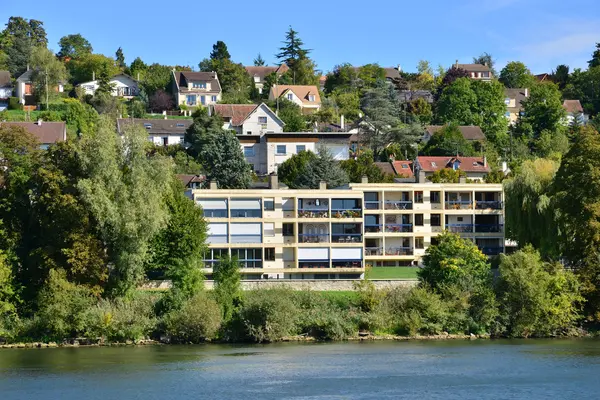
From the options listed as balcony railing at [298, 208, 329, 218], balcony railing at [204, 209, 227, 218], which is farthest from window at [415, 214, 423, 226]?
balcony railing at [204, 209, 227, 218]

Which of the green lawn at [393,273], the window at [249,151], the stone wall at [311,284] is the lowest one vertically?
the stone wall at [311,284]

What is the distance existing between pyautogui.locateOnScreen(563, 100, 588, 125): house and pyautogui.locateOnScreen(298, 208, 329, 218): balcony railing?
62.4 meters

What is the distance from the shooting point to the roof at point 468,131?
110m

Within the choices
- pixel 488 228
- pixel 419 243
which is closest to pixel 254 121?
pixel 419 243

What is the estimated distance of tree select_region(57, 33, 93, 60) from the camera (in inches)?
5837

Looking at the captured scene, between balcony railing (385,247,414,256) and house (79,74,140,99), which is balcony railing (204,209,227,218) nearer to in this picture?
balcony railing (385,247,414,256)

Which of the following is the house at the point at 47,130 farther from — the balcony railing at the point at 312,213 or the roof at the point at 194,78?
the balcony railing at the point at 312,213

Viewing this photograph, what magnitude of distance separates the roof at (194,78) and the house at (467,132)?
82.7ft

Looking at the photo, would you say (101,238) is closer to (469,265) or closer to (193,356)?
(193,356)

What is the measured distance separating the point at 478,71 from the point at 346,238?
79811 mm

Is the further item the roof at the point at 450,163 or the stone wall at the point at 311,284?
the roof at the point at 450,163

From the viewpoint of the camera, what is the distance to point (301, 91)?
398ft

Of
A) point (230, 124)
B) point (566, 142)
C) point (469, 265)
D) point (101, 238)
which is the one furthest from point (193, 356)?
point (566, 142)

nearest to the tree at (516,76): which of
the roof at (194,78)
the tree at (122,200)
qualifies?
the roof at (194,78)
